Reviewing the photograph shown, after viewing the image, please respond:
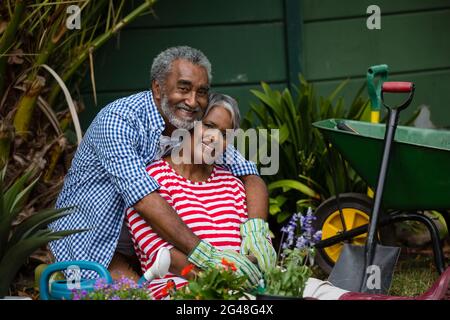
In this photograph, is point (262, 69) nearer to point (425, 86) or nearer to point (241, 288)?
point (425, 86)

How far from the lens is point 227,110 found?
3.62 meters

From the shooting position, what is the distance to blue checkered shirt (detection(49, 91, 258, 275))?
3467 millimetres

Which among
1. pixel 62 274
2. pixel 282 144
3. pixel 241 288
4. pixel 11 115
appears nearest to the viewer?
pixel 241 288

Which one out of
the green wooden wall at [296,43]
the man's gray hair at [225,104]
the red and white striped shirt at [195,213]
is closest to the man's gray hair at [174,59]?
the man's gray hair at [225,104]

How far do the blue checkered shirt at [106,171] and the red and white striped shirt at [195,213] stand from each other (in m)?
0.08

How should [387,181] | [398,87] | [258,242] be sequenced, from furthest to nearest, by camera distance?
[387,181] → [398,87] → [258,242]

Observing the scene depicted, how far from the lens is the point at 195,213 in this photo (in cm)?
349

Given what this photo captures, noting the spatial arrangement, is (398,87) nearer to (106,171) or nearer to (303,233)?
(303,233)

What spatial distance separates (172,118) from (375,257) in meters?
1.08

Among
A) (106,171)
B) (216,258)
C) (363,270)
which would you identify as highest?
(106,171)

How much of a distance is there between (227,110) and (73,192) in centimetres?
69

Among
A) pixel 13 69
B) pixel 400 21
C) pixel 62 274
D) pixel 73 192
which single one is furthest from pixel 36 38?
pixel 400 21

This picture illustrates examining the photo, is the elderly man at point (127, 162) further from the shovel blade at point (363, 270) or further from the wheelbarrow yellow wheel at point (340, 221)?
the wheelbarrow yellow wheel at point (340, 221)

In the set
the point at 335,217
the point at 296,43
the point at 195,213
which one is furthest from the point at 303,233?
the point at 296,43
